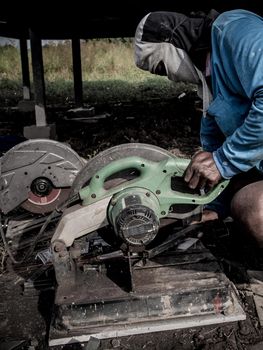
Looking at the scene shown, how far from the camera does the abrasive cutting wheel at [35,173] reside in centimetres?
302

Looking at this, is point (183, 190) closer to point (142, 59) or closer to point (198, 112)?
point (142, 59)

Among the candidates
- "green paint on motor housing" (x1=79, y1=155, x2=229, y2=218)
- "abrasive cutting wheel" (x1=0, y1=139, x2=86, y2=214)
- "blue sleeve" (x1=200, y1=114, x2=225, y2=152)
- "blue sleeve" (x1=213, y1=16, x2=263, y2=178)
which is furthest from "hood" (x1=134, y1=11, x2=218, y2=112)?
"abrasive cutting wheel" (x1=0, y1=139, x2=86, y2=214)

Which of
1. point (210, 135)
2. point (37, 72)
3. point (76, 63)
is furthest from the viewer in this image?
point (76, 63)

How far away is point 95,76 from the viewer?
667 inches

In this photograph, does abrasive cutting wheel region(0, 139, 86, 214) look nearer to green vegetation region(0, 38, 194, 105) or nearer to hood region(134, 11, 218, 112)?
hood region(134, 11, 218, 112)

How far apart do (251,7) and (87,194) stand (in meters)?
3.76

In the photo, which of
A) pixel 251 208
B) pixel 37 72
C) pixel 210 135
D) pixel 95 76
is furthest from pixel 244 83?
pixel 95 76

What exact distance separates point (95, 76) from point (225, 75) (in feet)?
50.8

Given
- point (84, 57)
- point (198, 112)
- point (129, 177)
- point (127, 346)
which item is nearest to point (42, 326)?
point (127, 346)

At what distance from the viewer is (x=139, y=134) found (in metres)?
5.73

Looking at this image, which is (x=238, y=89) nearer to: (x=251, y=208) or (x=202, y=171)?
(x=202, y=171)

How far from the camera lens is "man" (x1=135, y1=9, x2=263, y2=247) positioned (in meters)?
1.76

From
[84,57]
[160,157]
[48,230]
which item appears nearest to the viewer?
[160,157]

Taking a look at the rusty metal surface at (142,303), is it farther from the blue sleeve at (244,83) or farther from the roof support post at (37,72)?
the roof support post at (37,72)
